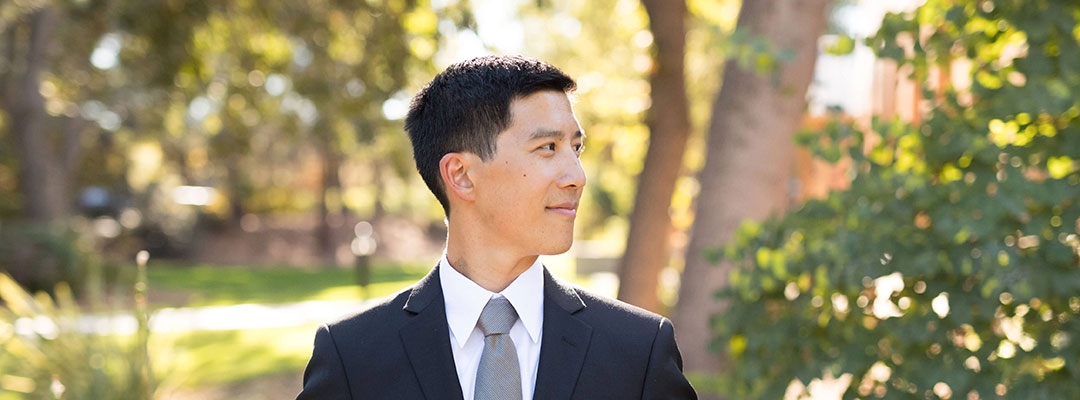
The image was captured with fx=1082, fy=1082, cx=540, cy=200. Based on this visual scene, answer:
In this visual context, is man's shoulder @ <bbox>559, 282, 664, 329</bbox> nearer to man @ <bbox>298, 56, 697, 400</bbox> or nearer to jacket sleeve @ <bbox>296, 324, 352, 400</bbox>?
man @ <bbox>298, 56, 697, 400</bbox>

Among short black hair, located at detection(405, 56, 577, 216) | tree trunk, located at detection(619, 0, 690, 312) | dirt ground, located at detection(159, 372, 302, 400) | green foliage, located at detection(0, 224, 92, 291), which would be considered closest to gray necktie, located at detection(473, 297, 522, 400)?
short black hair, located at detection(405, 56, 577, 216)

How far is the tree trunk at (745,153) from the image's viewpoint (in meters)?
6.75

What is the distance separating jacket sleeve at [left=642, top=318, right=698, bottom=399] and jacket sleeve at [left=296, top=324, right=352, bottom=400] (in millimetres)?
593

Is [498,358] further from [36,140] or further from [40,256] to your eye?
[36,140]

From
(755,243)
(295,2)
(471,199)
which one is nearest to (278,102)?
(295,2)

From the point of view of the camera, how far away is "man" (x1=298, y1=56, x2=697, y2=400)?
2.10 metres

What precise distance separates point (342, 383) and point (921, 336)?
2.88 meters

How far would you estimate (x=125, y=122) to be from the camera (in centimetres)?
2747

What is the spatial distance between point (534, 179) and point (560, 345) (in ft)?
1.08

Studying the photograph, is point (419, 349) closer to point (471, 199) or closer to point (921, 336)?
point (471, 199)

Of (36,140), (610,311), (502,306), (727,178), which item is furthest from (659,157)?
(36,140)

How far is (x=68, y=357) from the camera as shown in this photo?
6535 millimetres

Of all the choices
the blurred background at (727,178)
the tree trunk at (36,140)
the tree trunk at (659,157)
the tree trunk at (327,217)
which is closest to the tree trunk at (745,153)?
the blurred background at (727,178)

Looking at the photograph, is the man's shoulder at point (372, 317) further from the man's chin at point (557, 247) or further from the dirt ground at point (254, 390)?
the dirt ground at point (254, 390)
